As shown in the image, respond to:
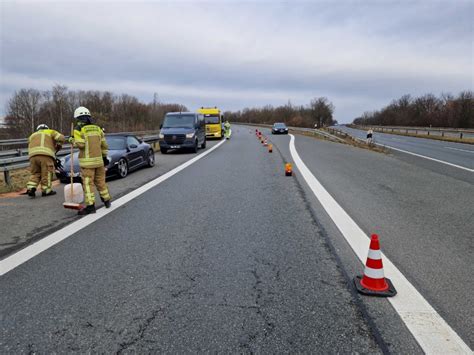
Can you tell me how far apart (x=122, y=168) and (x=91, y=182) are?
169 inches

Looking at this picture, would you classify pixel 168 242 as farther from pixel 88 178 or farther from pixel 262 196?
pixel 262 196

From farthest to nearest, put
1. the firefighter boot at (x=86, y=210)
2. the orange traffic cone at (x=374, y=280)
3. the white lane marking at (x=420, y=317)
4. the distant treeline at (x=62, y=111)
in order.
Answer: the distant treeline at (x=62, y=111)
the firefighter boot at (x=86, y=210)
the orange traffic cone at (x=374, y=280)
the white lane marking at (x=420, y=317)

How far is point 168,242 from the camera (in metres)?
4.40

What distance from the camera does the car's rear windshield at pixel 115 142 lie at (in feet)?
36.0

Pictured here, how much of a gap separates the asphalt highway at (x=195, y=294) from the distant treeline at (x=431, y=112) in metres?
75.6

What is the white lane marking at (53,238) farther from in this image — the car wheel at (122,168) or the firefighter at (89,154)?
the car wheel at (122,168)

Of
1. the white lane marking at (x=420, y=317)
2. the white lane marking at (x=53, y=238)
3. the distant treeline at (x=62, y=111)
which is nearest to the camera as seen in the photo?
the white lane marking at (x=420, y=317)

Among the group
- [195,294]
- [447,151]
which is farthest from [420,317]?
[447,151]

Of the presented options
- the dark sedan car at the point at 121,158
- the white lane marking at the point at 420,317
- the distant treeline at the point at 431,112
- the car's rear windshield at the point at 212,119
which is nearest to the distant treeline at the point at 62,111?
the car's rear windshield at the point at 212,119

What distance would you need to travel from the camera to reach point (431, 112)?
8575 centimetres

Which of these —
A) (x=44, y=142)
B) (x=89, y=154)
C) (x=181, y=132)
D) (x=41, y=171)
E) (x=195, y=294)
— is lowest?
(x=195, y=294)

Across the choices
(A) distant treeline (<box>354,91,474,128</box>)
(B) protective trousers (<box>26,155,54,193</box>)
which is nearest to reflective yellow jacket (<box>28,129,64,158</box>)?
(B) protective trousers (<box>26,155,54,193</box>)

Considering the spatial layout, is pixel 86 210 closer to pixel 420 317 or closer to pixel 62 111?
pixel 420 317

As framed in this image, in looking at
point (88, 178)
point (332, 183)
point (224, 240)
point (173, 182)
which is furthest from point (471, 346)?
point (173, 182)
